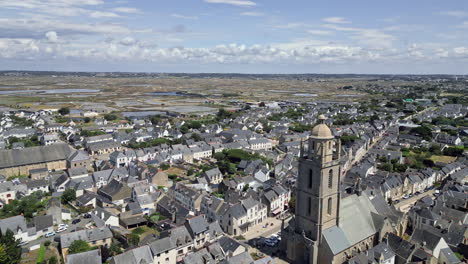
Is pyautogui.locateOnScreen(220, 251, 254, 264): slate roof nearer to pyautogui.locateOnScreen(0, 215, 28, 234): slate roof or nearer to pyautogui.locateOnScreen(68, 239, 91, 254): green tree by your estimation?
pyautogui.locateOnScreen(68, 239, 91, 254): green tree

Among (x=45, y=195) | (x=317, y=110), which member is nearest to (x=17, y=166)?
(x=45, y=195)

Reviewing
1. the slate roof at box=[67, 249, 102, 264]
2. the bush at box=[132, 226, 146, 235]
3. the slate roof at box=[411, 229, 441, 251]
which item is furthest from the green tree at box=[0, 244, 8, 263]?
the slate roof at box=[411, 229, 441, 251]

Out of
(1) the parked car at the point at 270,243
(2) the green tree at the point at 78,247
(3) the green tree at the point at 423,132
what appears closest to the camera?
(2) the green tree at the point at 78,247

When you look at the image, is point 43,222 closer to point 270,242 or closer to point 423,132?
point 270,242

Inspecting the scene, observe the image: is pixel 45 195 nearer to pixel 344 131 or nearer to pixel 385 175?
pixel 385 175

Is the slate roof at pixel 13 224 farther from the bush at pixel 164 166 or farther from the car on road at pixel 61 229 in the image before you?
the bush at pixel 164 166

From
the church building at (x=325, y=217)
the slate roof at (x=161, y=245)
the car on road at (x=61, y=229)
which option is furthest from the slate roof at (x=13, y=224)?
the church building at (x=325, y=217)

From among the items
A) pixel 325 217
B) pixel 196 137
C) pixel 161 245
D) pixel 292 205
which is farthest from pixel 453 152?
pixel 161 245
